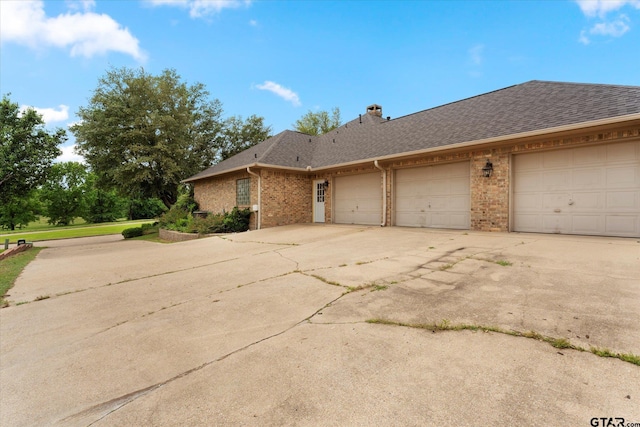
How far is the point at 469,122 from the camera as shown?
1057cm

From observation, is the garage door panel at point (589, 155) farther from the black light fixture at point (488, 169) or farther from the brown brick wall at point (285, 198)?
the brown brick wall at point (285, 198)

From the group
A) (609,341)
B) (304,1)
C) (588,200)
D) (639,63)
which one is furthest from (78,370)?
(639,63)

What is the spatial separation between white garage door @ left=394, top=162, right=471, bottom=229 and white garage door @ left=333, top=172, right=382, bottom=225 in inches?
39.4

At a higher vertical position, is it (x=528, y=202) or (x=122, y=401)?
(x=528, y=202)

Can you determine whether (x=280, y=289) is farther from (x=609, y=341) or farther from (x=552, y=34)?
(x=552, y=34)

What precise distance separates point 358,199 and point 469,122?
5292 mm

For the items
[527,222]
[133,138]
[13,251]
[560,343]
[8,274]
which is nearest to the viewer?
[560,343]

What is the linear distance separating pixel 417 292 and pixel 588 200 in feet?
23.7

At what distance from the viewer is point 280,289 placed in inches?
176

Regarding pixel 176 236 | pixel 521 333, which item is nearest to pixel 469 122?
pixel 521 333

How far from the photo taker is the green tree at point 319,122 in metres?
34.9

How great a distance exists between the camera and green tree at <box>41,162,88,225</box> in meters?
42.2

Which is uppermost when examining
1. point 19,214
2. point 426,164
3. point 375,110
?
point 375,110

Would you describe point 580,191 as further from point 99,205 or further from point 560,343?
point 99,205
